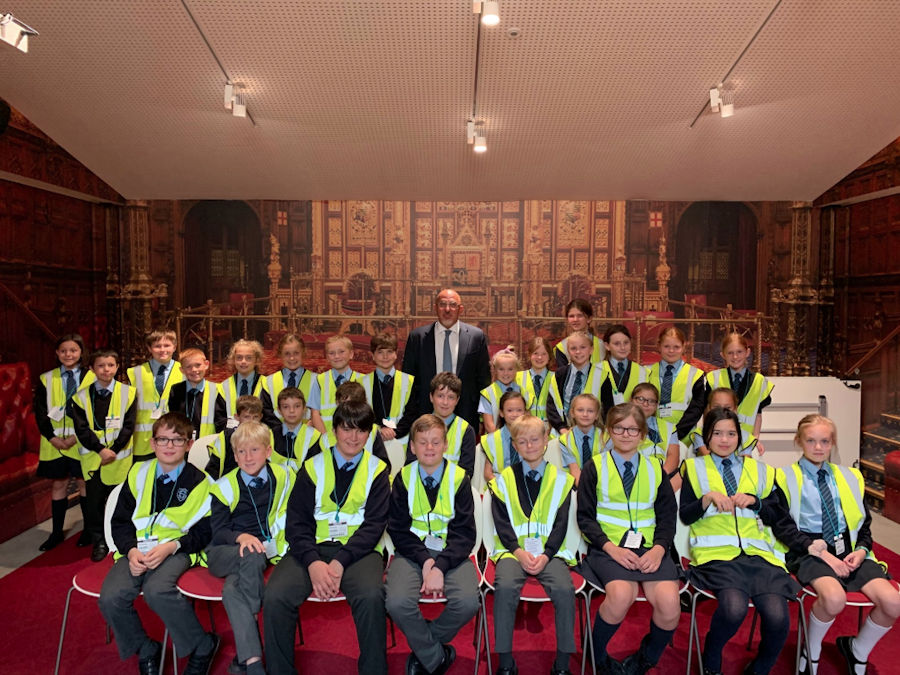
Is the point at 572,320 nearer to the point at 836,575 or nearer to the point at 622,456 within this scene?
the point at 622,456

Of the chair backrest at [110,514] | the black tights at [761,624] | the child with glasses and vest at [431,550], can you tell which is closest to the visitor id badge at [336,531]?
the child with glasses and vest at [431,550]

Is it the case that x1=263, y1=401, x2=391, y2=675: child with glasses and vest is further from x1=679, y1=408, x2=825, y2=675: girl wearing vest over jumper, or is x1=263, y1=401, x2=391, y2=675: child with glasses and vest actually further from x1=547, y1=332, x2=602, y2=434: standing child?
x1=547, y1=332, x2=602, y2=434: standing child

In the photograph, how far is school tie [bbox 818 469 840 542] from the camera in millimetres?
3141

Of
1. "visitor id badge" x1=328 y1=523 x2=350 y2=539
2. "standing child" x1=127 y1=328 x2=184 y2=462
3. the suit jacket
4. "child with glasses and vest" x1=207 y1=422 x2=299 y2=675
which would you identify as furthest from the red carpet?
the suit jacket

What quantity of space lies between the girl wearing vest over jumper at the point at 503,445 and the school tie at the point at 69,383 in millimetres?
2779

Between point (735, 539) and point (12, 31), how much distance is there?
13.5 feet

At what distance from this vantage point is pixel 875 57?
406 cm

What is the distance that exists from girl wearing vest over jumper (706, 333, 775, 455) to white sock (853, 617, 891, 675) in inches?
63.3

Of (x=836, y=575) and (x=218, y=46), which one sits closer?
(x=836, y=575)

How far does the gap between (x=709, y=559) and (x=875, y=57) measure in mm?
3159

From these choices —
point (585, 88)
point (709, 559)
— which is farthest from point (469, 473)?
point (585, 88)

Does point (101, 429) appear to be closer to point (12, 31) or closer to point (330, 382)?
point (330, 382)

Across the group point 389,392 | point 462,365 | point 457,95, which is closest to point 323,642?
point 389,392

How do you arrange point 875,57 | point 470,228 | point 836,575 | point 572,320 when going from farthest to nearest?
point 470,228 < point 572,320 < point 875,57 < point 836,575
